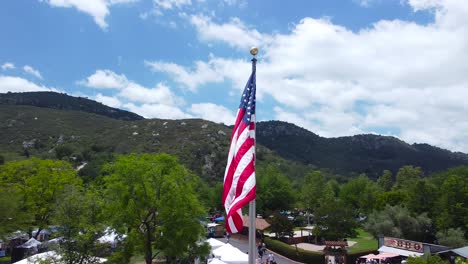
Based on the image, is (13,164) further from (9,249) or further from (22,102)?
(22,102)

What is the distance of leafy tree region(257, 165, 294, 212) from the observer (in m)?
67.6

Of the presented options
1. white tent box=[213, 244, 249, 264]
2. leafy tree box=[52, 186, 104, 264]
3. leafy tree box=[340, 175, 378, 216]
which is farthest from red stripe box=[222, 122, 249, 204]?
leafy tree box=[340, 175, 378, 216]

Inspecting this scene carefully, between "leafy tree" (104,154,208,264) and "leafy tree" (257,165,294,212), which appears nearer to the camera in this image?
"leafy tree" (104,154,208,264)

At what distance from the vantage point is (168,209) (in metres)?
26.0

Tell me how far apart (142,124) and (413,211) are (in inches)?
4137

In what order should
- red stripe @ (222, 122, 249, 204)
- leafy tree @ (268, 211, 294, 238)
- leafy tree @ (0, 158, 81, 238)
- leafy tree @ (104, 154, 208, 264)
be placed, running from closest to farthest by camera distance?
red stripe @ (222, 122, 249, 204) → leafy tree @ (104, 154, 208, 264) → leafy tree @ (0, 158, 81, 238) → leafy tree @ (268, 211, 294, 238)

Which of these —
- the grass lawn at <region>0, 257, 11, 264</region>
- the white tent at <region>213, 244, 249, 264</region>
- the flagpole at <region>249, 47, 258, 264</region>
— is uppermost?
the flagpole at <region>249, 47, 258, 264</region>

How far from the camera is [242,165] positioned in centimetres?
989

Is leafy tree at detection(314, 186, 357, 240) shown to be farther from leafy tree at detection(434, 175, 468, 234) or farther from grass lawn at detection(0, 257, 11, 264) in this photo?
grass lawn at detection(0, 257, 11, 264)

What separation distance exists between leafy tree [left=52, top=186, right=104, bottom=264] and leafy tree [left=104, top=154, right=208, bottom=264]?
1230 millimetres

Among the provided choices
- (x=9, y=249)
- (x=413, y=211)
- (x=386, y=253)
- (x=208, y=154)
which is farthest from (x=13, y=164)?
(x=208, y=154)

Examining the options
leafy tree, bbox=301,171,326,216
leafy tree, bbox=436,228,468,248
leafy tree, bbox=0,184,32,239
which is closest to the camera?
leafy tree, bbox=0,184,32,239

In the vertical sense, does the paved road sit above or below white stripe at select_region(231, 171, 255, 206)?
below

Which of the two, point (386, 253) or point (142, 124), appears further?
point (142, 124)
